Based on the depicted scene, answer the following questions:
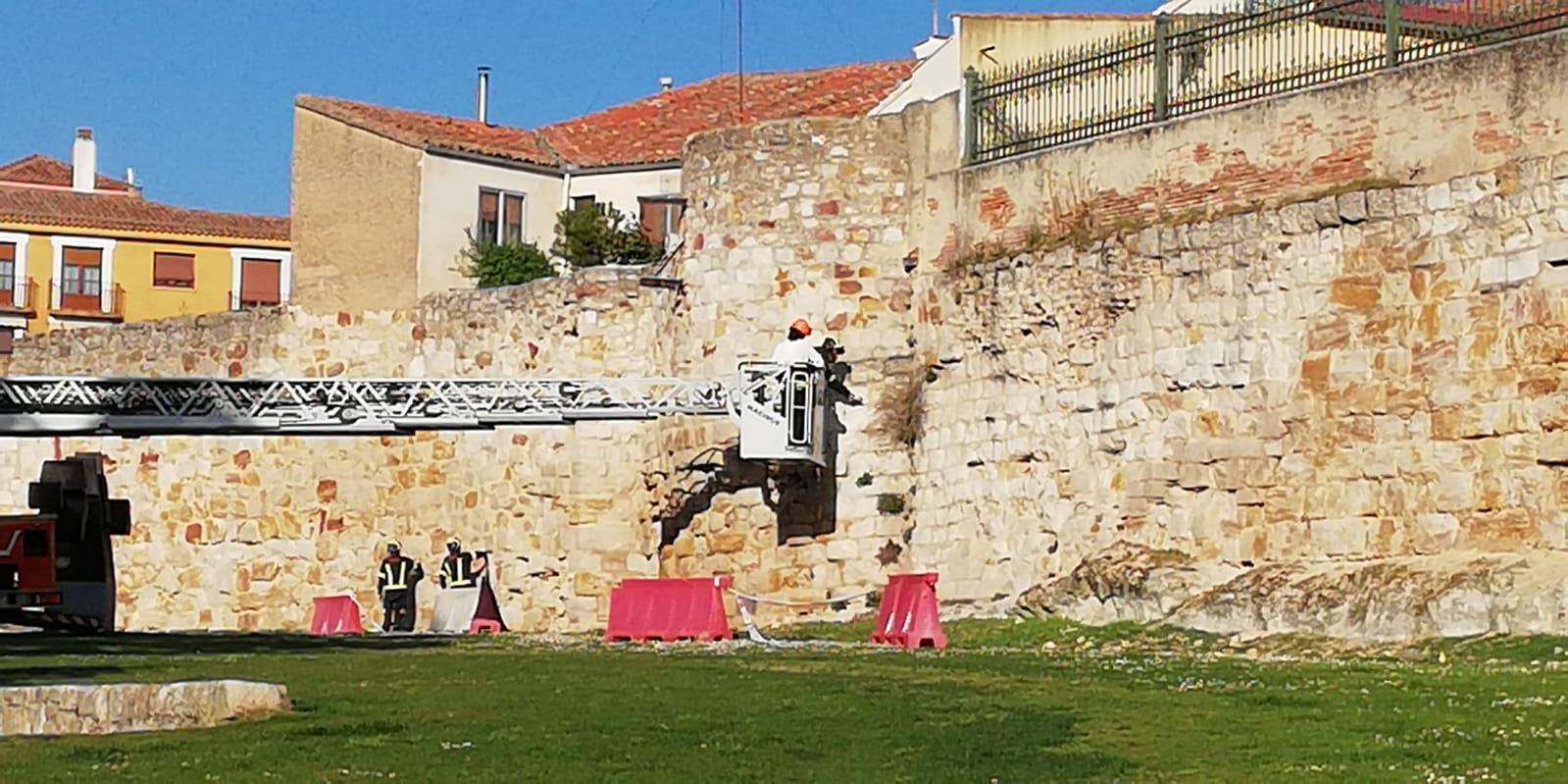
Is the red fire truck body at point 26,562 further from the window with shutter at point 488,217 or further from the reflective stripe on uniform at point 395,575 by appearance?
the window with shutter at point 488,217

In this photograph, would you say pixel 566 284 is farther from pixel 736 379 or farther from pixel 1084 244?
pixel 1084 244

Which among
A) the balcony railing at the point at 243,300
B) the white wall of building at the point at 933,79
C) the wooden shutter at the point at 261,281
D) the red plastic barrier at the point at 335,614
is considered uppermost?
the white wall of building at the point at 933,79

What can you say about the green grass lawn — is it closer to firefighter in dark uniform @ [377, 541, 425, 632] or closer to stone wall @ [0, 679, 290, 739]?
stone wall @ [0, 679, 290, 739]

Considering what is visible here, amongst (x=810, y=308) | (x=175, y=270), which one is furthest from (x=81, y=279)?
(x=810, y=308)

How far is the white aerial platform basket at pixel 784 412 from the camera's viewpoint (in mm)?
31641

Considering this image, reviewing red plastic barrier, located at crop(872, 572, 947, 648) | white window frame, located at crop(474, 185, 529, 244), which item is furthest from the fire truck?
white window frame, located at crop(474, 185, 529, 244)

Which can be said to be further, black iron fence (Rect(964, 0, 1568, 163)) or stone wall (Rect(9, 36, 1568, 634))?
black iron fence (Rect(964, 0, 1568, 163))

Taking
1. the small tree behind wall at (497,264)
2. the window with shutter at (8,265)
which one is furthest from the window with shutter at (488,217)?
the window with shutter at (8,265)

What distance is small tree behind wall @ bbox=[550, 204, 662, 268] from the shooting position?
42750mm

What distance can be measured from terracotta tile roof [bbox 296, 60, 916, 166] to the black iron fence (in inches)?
483

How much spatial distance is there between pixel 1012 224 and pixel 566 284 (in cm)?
840

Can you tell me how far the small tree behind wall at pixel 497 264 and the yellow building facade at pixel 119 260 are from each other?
24518 millimetres

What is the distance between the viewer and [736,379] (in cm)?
3253

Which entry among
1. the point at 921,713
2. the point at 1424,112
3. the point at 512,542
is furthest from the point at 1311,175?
the point at 512,542
